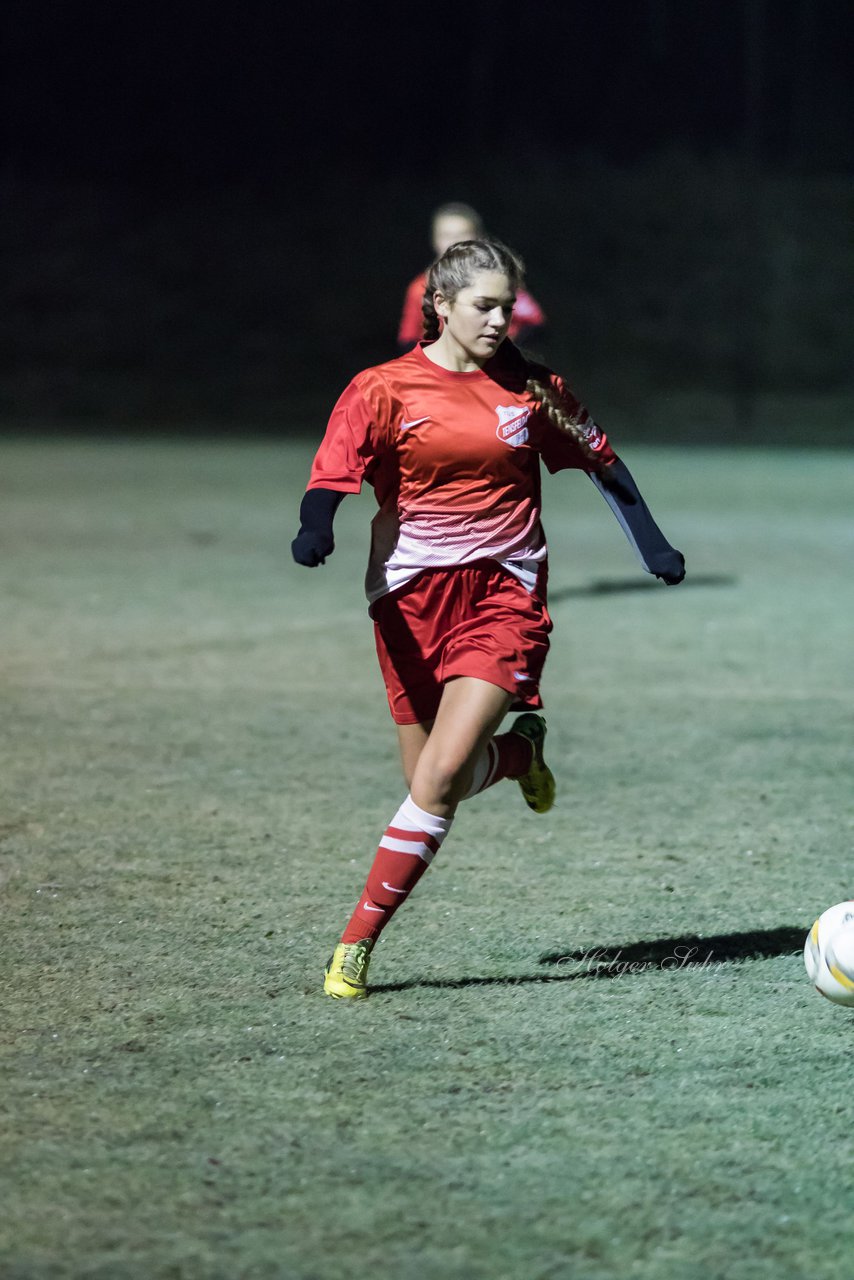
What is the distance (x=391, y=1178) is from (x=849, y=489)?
16.0 metres

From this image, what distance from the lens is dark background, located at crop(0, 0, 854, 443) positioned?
34.7 metres

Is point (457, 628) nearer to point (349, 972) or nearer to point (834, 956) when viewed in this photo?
point (349, 972)

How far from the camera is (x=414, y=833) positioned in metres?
4.03

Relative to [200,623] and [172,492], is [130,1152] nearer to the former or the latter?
[200,623]

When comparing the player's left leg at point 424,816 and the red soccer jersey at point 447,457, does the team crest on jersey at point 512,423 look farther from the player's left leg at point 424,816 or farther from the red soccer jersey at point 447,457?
the player's left leg at point 424,816

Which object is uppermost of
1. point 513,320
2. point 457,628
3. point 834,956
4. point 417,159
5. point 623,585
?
point 417,159

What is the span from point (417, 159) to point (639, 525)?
34852 millimetres

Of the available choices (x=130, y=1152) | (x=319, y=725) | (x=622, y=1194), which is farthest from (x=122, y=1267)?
(x=319, y=725)

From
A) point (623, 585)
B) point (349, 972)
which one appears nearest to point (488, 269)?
point (349, 972)

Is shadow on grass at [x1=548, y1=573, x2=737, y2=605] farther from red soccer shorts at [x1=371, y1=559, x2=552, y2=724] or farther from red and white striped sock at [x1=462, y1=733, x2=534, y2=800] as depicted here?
red soccer shorts at [x1=371, y1=559, x2=552, y2=724]

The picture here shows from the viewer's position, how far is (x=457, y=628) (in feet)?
13.6

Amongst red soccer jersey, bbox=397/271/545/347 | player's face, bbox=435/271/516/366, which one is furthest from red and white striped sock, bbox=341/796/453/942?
red soccer jersey, bbox=397/271/545/347

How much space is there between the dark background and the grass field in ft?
85.3

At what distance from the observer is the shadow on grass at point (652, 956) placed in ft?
13.6
